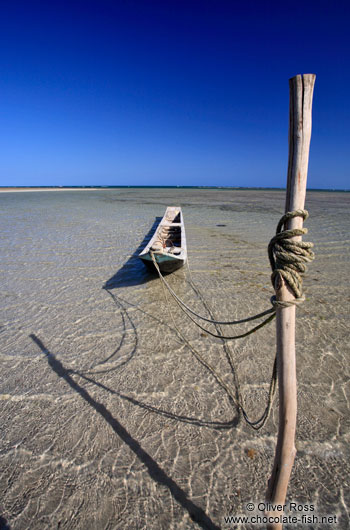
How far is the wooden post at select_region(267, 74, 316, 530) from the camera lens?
4.62ft

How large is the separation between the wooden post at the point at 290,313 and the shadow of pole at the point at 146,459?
549mm

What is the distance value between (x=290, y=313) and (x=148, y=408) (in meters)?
2.02

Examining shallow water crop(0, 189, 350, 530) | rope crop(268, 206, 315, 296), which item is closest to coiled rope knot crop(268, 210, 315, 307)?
rope crop(268, 206, 315, 296)

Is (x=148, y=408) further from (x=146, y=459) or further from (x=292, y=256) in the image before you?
(x=292, y=256)

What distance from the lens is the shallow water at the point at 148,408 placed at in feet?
6.39

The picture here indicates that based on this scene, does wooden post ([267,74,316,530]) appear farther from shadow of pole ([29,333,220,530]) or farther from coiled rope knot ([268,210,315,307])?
shadow of pole ([29,333,220,530])

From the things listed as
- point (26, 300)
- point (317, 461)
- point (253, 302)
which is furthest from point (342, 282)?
point (26, 300)

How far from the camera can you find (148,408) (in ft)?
8.87

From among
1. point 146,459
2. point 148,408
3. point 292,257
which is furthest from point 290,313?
point 148,408

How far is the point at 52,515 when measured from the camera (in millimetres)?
1852

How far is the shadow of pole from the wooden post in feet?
1.80

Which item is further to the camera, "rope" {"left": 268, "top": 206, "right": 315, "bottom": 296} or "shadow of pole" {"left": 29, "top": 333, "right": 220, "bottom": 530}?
"shadow of pole" {"left": 29, "top": 333, "right": 220, "bottom": 530}

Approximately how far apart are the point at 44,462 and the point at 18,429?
1.65 feet

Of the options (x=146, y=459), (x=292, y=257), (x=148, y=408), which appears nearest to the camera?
(x=292, y=257)
